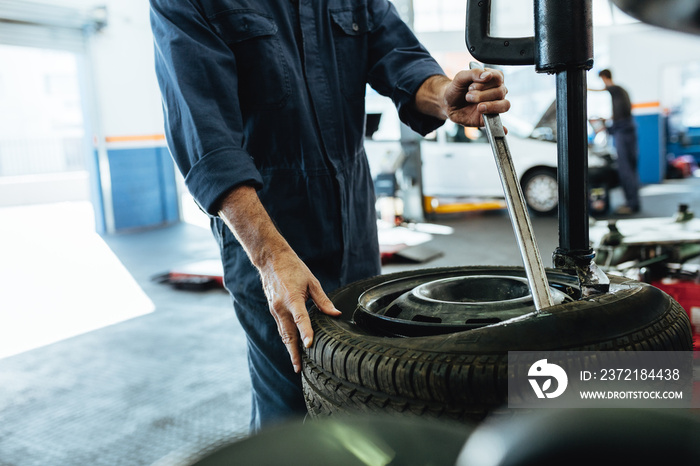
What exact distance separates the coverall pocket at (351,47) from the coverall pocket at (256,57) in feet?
0.52

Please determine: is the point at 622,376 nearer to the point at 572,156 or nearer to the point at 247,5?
the point at 572,156

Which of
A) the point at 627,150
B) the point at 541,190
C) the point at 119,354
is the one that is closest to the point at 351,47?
the point at 119,354

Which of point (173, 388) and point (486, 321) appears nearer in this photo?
point (486, 321)

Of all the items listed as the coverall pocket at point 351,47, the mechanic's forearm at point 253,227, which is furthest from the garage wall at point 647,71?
the mechanic's forearm at point 253,227

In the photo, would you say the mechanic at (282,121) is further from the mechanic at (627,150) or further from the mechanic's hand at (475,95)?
the mechanic at (627,150)

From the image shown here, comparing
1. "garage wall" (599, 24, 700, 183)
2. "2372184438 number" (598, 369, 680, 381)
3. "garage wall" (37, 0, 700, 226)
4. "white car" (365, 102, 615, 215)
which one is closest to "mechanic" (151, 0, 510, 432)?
"2372184438 number" (598, 369, 680, 381)

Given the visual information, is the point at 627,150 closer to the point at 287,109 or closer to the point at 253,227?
the point at 287,109

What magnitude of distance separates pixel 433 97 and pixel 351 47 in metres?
0.26

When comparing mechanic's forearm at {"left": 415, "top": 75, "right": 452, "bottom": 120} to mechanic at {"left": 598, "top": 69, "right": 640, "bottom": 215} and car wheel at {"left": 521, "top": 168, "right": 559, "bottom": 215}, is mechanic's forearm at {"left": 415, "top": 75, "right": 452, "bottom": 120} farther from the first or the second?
mechanic at {"left": 598, "top": 69, "right": 640, "bottom": 215}

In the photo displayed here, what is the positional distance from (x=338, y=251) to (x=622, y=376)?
0.77 m

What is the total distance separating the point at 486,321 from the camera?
2.34 ft

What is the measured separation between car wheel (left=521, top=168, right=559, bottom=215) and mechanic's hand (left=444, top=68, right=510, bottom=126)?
5.60m

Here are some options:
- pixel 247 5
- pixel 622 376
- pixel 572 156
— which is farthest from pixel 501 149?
pixel 247 5

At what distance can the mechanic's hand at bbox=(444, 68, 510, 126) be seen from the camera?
871 mm
